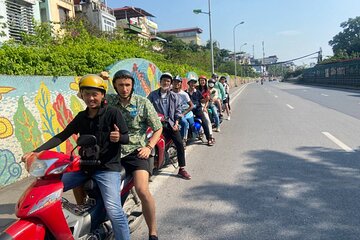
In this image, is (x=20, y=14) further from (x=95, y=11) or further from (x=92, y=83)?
(x=95, y=11)

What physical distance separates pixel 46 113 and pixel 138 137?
2894mm

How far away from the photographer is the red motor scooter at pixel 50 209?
6.93 feet

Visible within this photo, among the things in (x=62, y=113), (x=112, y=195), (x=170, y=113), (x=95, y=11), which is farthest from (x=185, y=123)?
(x=95, y=11)

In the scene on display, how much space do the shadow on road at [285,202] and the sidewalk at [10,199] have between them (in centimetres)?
182

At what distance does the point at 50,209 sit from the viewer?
7.23 ft

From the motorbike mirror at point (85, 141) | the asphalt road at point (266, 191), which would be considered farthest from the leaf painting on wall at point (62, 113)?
the motorbike mirror at point (85, 141)

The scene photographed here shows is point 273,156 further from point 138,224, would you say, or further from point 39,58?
point 39,58

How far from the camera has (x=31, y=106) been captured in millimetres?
5137

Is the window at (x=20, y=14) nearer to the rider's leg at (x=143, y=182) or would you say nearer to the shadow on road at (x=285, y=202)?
the shadow on road at (x=285, y=202)

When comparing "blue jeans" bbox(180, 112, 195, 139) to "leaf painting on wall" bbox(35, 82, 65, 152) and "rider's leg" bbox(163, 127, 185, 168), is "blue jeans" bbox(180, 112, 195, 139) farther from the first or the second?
"leaf painting on wall" bbox(35, 82, 65, 152)

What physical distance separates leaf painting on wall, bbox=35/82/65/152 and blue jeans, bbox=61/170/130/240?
2908mm

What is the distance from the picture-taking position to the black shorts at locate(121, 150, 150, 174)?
3.10 metres

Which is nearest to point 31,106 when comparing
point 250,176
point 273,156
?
point 250,176

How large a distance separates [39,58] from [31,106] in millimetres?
1011
